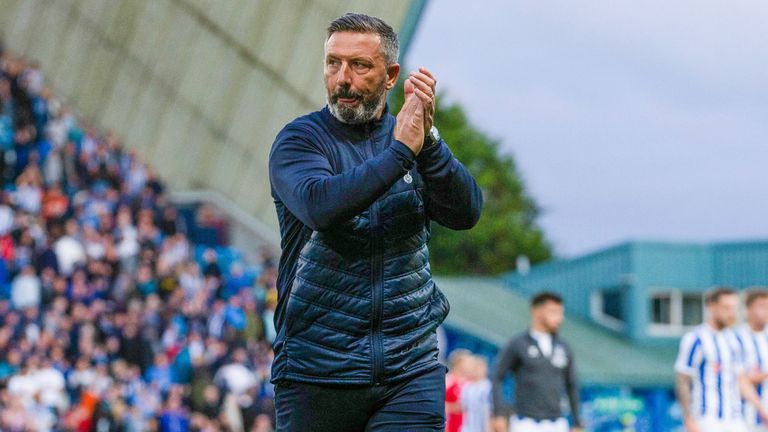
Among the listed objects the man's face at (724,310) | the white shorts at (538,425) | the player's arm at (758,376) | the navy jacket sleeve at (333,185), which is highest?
the man's face at (724,310)

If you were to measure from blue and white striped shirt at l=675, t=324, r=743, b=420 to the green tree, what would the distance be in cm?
5602

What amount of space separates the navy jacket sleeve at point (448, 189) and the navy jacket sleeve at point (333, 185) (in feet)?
0.58

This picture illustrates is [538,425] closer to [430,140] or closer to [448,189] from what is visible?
[448,189]

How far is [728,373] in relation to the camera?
10.5 meters

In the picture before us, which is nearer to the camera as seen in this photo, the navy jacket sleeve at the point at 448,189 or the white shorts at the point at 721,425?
the navy jacket sleeve at the point at 448,189

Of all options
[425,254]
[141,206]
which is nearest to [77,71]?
[141,206]

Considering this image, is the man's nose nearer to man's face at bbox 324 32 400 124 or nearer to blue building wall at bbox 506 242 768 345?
man's face at bbox 324 32 400 124

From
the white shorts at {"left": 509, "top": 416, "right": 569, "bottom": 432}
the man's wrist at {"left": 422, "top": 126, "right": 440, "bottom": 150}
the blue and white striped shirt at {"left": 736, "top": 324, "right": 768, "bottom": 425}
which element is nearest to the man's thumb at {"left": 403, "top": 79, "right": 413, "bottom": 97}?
the man's wrist at {"left": 422, "top": 126, "right": 440, "bottom": 150}

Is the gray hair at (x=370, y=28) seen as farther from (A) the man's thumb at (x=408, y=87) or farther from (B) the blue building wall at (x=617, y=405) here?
(B) the blue building wall at (x=617, y=405)

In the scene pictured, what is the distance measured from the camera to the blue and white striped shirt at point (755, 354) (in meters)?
10.5

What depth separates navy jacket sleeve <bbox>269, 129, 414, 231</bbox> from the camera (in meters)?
3.81

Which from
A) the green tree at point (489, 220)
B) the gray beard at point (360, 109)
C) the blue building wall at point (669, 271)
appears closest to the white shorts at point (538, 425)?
the gray beard at point (360, 109)

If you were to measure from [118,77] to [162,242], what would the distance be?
305 inches

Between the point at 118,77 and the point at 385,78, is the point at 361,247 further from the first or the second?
the point at 118,77
